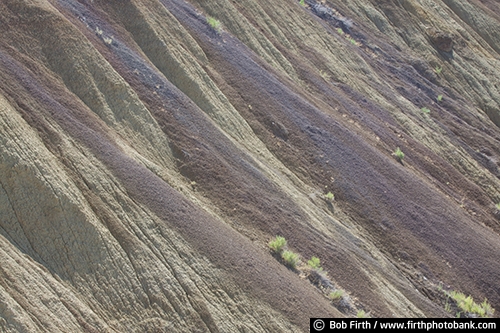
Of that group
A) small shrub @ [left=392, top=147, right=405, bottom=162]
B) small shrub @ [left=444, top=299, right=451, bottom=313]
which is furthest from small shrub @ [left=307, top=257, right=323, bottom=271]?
small shrub @ [left=392, top=147, right=405, bottom=162]

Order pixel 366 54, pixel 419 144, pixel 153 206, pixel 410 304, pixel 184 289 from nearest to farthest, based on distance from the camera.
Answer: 1. pixel 184 289
2. pixel 153 206
3. pixel 410 304
4. pixel 419 144
5. pixel 366 54

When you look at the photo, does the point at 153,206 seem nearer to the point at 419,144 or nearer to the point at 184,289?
the point at 184,289

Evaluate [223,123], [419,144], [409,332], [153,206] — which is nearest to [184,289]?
[153,206]

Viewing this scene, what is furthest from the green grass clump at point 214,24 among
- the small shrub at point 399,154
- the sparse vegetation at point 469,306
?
the sparse vegetation at point 469,306

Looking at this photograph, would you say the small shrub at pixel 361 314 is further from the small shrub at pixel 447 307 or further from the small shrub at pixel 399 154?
the small shrub at pixel 399 154

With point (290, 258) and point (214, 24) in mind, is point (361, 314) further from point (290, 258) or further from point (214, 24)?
point (214, 24)

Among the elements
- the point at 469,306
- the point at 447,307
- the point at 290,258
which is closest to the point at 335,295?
the point at 290,258
